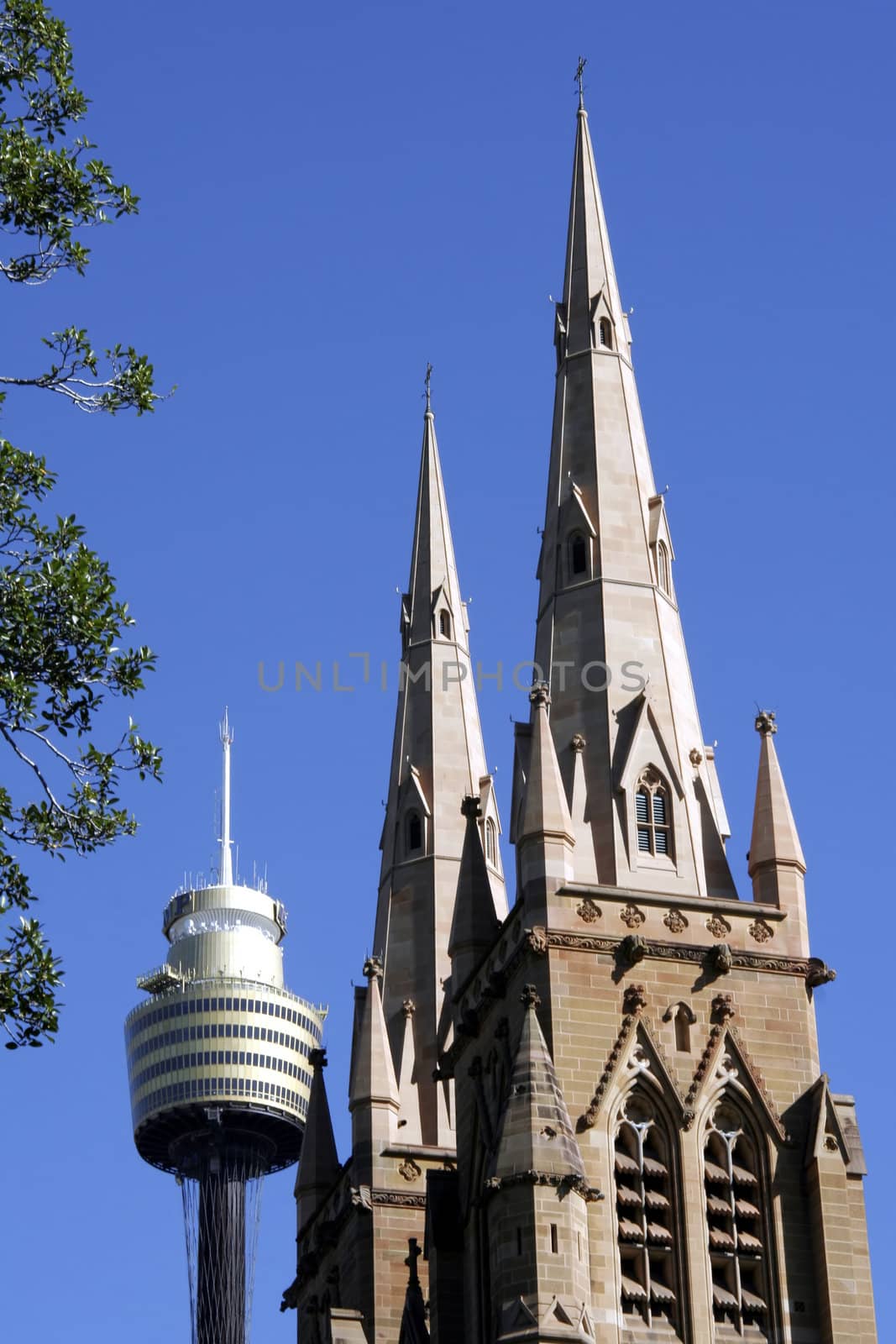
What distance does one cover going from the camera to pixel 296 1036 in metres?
184

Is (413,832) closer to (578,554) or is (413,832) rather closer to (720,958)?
(578,554)

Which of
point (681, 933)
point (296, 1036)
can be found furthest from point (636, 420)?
point (296, 1036)

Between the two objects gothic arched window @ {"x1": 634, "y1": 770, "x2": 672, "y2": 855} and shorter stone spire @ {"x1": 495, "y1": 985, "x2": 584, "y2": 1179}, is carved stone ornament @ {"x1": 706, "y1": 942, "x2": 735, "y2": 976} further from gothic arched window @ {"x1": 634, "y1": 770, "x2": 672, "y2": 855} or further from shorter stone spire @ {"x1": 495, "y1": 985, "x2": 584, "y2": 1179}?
shorter stone spire @ {"x1": 495, "y1": 985, "x2": 584, "y2": 1179}

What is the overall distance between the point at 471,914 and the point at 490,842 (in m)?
13.0

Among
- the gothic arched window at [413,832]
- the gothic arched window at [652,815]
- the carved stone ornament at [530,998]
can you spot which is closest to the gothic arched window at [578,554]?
the gothic arched window at [652,815]

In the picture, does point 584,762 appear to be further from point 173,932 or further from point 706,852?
point 173,932

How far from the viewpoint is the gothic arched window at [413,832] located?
7462 centimetres

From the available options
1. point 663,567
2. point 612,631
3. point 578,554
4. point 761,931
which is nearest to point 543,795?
point 612,631

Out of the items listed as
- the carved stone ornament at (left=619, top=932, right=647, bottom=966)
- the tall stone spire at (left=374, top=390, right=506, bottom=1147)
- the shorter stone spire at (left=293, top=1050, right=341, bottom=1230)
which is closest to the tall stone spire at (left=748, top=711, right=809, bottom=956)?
the carved stone ornament at (left=619, top=932, right=647, bottom=966)

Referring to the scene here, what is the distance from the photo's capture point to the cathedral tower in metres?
53.4

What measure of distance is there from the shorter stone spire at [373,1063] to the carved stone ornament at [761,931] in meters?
14.1

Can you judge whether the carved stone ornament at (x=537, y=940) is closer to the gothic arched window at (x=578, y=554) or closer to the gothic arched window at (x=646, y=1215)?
the gothic arched window at (x=646, y=1215)

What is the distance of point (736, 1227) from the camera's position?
54.7m

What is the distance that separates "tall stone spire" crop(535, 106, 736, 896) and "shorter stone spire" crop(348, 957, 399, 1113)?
11586 millimetres
